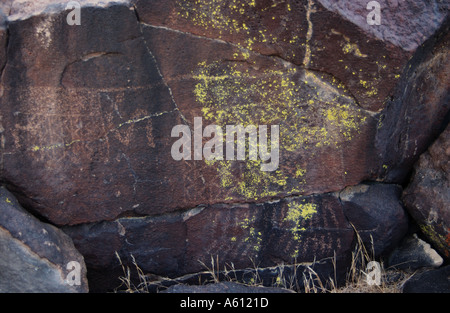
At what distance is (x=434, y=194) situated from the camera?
2.80 m

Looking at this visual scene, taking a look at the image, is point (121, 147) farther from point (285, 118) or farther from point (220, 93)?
point (285, 118)

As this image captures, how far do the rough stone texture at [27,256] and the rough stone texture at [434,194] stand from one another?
1.89 m

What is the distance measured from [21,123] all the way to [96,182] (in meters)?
0.47

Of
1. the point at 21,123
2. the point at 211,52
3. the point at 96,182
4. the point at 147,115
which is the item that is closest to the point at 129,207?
the point at 96,182

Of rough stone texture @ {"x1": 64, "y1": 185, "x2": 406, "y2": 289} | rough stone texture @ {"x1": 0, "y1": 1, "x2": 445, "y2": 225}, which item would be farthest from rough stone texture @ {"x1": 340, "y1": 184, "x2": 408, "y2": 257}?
rough stone texture @ {"x1": 0, "y1": 1, "x2": 445, "y2": 225}

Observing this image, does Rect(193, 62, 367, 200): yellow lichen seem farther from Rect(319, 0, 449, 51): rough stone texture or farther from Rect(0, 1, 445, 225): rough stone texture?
Rect(319, 0, 449, 51): rough stone texture

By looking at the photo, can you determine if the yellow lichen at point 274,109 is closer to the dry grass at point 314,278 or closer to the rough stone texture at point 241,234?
the rough stone texture at point 241,234

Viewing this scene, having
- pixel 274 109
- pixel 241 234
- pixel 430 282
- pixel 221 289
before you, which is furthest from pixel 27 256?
pixel 430 282

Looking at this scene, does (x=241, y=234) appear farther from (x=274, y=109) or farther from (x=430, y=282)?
(x=430, y=282)

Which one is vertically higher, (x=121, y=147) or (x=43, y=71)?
(x=43, y=71)

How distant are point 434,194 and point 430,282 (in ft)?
1.59

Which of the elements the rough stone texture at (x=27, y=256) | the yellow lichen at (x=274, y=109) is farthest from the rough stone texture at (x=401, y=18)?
the rough stone texture at (x=27, y=256)

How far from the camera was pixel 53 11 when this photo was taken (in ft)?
7.84

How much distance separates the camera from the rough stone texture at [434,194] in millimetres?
2770
